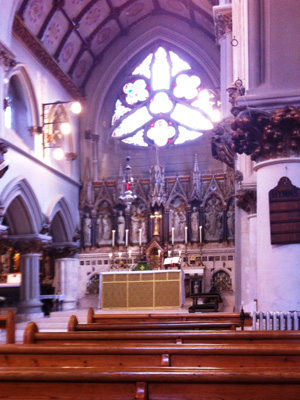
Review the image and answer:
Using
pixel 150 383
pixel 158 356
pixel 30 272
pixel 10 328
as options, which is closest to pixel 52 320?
pixel 30 272

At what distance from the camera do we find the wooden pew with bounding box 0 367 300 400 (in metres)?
2.62

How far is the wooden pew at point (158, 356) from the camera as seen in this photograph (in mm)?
3582

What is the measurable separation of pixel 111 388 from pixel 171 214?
51.0 ft

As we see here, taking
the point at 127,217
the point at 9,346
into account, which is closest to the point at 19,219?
the point at 127,217

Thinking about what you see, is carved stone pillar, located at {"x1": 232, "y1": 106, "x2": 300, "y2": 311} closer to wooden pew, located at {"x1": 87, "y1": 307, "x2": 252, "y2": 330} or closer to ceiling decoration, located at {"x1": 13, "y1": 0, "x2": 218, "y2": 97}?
wooden pew, located at {"x1": 87, "y1": 307, "x2": 252, "y2": 330}

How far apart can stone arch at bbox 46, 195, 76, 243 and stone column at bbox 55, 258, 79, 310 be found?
2.37ft

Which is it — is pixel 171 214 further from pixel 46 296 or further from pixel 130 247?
pixel 46 296

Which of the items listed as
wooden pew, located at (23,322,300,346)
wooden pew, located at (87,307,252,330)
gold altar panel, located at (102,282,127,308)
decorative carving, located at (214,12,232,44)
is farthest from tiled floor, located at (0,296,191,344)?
wooden pew, located at (23,322,300,346)

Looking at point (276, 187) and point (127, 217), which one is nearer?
point (276, 187)

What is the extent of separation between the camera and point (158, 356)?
11.9 feet

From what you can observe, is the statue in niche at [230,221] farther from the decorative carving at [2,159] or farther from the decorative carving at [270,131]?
the decorative carving at [270,131]

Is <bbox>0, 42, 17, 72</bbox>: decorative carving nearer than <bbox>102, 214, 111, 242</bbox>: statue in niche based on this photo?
Yes

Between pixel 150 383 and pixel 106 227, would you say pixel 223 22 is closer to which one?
pixel 106 227

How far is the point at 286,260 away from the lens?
6258 mm
